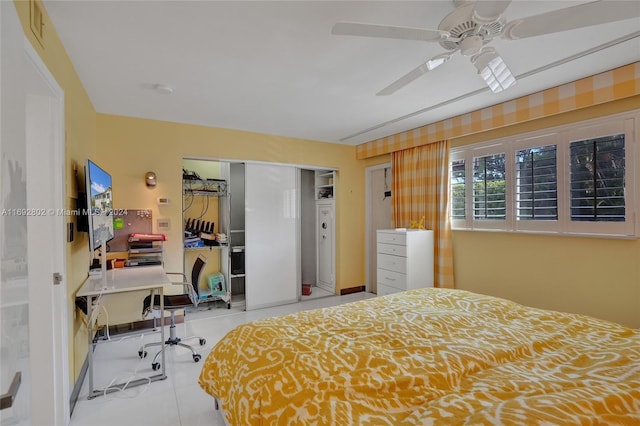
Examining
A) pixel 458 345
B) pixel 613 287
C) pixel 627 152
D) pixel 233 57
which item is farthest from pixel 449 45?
pixel 613 287

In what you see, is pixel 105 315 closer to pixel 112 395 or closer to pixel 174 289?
pixel 174 289

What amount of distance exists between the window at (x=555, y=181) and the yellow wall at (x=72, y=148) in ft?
12.6

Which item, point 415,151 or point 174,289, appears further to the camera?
point 415,151

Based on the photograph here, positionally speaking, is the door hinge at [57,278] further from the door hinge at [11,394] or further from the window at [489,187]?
the window at [489,187]

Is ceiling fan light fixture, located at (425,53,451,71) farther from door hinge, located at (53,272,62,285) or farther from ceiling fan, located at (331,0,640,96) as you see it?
door hinge, located at (53,272,62,285)

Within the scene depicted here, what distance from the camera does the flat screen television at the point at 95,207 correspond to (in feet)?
7.29

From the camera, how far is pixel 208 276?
470 cm

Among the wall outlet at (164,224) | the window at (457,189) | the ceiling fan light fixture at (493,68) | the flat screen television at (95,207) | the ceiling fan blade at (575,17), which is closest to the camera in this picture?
the ceiling fan blade at (575,17)

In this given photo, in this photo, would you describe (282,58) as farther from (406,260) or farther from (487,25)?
(406,260)

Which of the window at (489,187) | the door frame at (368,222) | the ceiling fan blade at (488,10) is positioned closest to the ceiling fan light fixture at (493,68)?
the ceiling fan blade at (488,10)

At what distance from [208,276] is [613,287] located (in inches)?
183

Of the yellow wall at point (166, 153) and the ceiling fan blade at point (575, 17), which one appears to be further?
the yellow wall at point (166, 153)

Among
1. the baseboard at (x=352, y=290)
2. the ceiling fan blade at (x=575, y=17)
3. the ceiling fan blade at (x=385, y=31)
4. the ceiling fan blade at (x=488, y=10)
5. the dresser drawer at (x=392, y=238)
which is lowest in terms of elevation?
the baseboard at (x=352, y=290)

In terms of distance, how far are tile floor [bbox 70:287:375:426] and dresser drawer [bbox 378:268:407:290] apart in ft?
6.53
